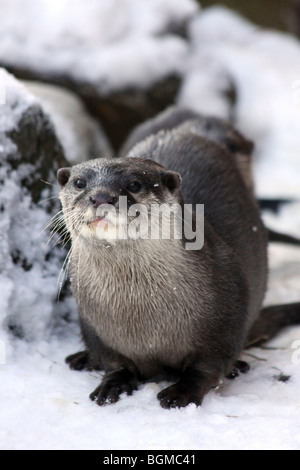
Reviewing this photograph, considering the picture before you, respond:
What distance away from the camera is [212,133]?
2.98 metres

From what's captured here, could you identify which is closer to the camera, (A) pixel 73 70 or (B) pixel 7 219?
(B) pixel 7 219

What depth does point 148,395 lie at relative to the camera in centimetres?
198

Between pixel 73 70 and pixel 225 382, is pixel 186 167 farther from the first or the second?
pixel 73 70

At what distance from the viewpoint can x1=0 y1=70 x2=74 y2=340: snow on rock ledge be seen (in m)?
2.29

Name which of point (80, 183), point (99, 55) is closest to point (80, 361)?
point (80, 183)

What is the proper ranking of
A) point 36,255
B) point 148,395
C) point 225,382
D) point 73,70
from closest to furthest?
point 148,395 < point 225,382 < point 36,255 < point 73,70

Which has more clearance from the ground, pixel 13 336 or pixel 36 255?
pixel 36 255

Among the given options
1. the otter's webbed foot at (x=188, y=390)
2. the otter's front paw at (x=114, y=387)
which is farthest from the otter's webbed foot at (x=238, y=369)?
the otter's front paw at (x=114, y=387)

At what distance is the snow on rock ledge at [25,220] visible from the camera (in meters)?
2.29

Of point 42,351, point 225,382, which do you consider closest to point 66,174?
point 42,351

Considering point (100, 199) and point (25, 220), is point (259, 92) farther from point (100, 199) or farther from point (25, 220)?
point (100, 199)
